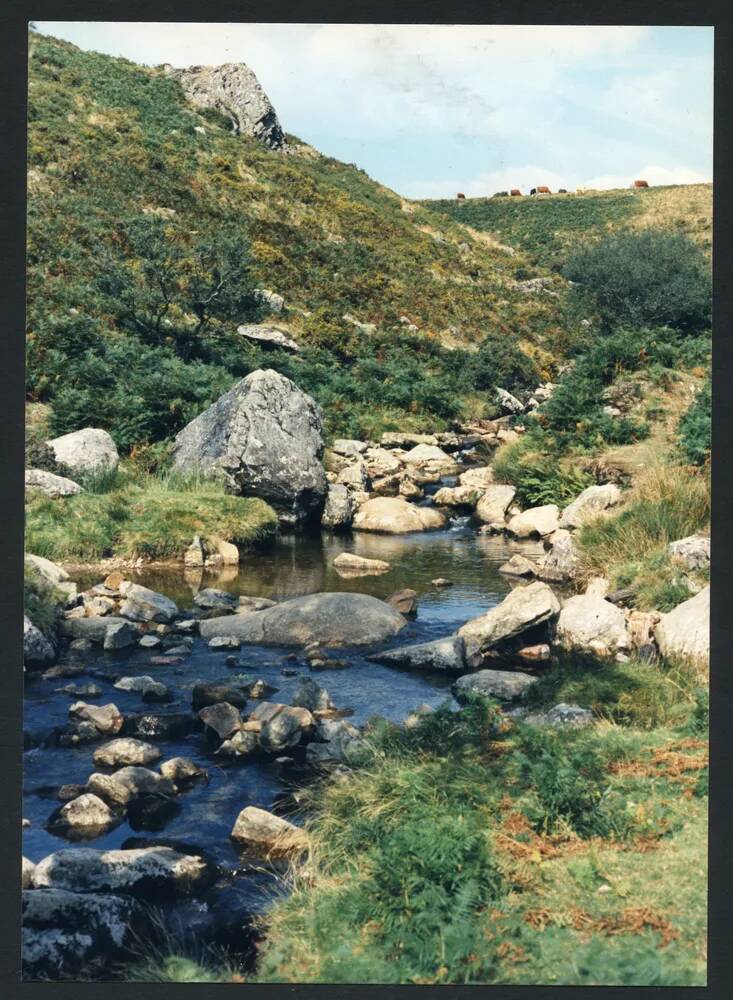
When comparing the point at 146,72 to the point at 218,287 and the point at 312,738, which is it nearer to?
the point at 218,287

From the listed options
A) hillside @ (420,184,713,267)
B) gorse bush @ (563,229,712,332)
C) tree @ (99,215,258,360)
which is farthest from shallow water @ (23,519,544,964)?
hillside @ (420,184,713,267)

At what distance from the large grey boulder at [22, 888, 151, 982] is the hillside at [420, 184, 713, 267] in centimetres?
3996

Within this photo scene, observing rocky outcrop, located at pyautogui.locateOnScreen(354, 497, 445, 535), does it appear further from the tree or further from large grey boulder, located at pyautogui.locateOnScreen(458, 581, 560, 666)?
the tree

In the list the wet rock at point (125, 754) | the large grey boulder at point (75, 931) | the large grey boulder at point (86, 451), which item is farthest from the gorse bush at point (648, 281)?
the large grey boulder at point (75, 931)

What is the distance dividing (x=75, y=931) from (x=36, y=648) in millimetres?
3843

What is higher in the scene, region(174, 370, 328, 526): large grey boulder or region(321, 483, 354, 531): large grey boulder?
region(174, 370, 328, 526): large grey boulder

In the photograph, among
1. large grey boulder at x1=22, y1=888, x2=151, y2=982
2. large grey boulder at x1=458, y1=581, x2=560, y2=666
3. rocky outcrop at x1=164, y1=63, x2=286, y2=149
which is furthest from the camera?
rocky outcrop at x1=164, y1=63, x2=286, y2=149

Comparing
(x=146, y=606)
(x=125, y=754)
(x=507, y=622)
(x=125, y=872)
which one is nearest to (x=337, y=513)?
(x=146, y=606)

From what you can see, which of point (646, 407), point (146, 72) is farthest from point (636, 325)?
point (146, 72)

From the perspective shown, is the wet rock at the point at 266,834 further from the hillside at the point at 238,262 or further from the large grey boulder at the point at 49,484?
the hillside at the point at 238,262

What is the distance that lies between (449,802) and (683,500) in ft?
20.0

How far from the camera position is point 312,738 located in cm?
686

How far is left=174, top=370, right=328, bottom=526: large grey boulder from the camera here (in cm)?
1370

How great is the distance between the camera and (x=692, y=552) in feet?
30.6
